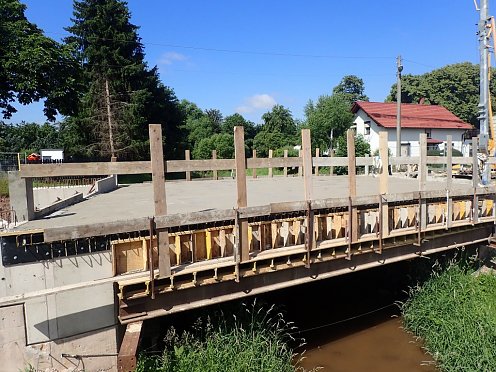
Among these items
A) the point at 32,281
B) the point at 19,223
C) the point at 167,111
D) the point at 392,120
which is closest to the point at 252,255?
the point at 32,281

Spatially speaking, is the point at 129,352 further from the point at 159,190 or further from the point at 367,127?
the point at 367,127

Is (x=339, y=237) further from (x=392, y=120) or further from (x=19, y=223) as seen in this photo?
(x=392, y=120)

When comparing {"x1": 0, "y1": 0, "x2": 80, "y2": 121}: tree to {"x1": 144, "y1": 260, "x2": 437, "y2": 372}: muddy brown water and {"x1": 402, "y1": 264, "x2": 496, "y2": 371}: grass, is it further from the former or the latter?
{"x1": 402, "y1": 264, "x2": 496, "y2": 371}: grass

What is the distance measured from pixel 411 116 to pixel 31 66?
31725mm

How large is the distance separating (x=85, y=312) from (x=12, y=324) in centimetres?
85

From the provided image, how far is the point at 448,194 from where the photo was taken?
25.9ft

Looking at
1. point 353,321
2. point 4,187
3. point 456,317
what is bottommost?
point 353,321

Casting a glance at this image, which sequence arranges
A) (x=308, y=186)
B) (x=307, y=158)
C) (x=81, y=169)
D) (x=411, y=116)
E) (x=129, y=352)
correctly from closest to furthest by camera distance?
(x=129, y=352)
(x=81, y=169)
(x=307, y=158)
(x=308, y=186)
(x=411, y=116)

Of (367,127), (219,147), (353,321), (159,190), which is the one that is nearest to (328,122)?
(367,127)

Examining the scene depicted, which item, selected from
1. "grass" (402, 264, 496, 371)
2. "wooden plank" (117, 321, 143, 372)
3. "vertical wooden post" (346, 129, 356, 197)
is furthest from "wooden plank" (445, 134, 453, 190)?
"wooden plank" (117, 321, 143, 372)

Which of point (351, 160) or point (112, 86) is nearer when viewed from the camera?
point (351, 160)

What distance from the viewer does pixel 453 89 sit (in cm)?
4991

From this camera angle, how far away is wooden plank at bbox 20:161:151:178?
4938 mm

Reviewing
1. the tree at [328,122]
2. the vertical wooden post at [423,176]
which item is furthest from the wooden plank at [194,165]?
the tree at [328,122]
